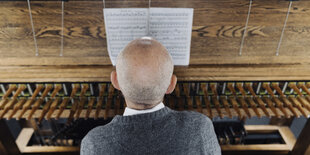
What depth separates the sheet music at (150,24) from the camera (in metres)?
1.62

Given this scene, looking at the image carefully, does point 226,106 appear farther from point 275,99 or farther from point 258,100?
point 275,99

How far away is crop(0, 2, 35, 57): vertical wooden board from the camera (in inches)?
63.7

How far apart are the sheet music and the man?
0.65 meters

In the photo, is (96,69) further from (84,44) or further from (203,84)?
(203,84)

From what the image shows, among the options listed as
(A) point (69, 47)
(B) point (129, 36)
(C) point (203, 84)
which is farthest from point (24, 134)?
(C) point (203, 84)

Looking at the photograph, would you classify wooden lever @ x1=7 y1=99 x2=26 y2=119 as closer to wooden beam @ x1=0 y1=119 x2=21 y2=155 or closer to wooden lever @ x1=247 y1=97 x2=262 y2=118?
wooden beam @ x1=0 y1=119 x2=21 y2=155

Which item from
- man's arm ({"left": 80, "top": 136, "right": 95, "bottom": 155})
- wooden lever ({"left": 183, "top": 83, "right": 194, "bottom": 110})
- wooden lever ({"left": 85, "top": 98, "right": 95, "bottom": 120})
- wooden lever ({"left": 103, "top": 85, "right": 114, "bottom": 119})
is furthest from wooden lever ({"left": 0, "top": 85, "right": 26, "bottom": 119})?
wooden lever ({"left": 183, "top": 83, "right": 194, "bottom": 110})

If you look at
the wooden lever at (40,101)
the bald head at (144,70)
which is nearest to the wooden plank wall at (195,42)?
the wooden lever at (40,101)

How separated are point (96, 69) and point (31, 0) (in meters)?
0.65

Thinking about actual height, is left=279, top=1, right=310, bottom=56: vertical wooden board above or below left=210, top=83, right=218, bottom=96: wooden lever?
above

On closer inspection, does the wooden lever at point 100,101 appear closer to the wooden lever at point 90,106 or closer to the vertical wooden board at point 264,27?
the wooden lever at point 90,106

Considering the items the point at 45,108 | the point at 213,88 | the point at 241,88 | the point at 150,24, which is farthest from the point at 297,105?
the point at 45,108

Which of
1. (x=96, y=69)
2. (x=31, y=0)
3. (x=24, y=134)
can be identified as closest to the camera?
(x=31, y=0)

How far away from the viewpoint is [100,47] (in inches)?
69.8
